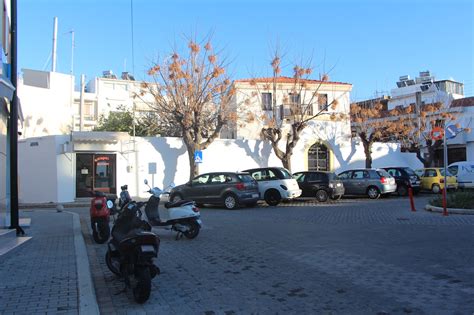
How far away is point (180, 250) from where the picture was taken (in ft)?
30.1

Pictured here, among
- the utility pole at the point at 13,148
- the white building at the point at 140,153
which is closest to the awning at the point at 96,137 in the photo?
the white building at the point at 140,153

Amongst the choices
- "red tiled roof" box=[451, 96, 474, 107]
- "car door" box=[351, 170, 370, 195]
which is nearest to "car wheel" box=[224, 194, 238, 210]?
"car door" box=[351, 170, 370, 195]

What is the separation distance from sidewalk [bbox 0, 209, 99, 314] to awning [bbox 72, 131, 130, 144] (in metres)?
12.5

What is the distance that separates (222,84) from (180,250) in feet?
56.3

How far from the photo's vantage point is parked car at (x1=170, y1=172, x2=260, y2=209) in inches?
725

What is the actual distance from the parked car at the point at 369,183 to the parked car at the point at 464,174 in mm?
5900

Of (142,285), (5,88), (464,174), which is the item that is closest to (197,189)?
(5,88)

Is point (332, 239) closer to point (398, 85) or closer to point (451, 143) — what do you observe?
point (451, 143)

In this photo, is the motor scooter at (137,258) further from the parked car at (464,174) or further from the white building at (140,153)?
the parked car at (464,174)

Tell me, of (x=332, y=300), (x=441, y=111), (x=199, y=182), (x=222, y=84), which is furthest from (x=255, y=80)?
(x=332, y=300)

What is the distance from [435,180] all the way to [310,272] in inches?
840

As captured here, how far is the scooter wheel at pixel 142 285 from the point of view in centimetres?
546

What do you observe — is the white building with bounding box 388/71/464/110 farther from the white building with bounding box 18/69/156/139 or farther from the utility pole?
the utility pole

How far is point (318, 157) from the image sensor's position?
30406 mm
